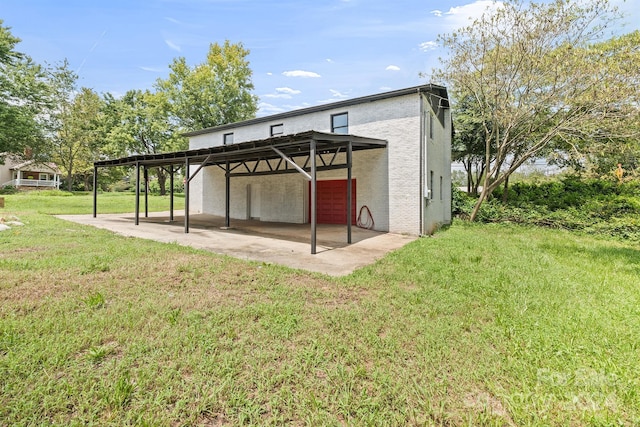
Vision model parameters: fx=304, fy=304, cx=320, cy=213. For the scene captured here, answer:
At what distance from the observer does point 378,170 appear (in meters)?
11.6

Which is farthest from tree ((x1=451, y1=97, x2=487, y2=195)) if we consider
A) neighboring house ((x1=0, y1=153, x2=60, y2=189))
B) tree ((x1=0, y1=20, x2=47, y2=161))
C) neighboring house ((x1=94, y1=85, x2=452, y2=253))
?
neighboring house ((x1=0, y1=153, x2=60, y2=189))

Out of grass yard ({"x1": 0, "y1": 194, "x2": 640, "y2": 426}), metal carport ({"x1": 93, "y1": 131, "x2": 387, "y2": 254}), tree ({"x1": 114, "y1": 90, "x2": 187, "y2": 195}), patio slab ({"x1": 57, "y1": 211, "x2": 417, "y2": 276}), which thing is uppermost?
tree ({"x1": 114, "y1": 90, "x2": 187, "y2": 195})

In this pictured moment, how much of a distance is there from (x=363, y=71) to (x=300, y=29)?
5.36 m

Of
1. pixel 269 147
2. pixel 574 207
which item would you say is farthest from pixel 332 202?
pixel 574 207

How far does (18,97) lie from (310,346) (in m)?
38.9

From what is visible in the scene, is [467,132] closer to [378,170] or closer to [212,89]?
[378,170]

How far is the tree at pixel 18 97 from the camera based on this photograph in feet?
81.6

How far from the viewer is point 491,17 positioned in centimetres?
1126

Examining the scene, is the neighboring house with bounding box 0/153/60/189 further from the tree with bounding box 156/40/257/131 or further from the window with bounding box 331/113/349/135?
the window with bounding box 331/113/349/135

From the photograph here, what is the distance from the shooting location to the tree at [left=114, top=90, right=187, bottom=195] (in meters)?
30.3

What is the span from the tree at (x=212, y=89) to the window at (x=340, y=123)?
68.4ft

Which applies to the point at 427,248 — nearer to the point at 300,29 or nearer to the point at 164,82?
the point at 300,29

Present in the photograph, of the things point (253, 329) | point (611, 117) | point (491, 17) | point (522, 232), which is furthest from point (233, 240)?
point (611, 117)

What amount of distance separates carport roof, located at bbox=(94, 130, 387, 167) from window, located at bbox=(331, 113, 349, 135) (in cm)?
125
